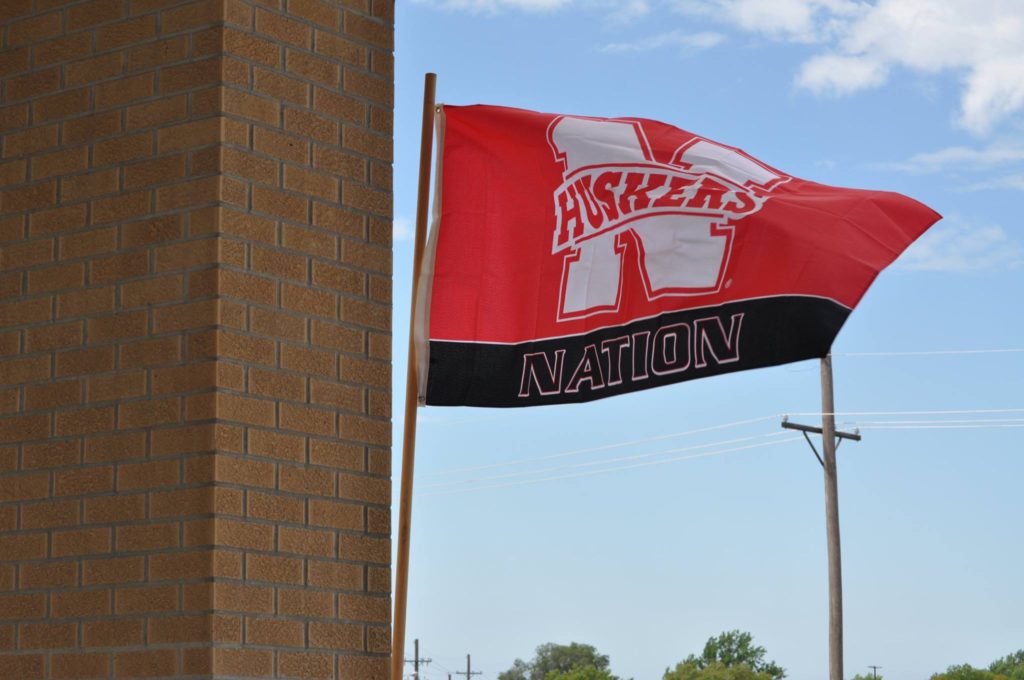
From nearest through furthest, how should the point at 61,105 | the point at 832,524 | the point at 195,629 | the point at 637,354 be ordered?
1. the point at 195,629
2. the point at 61,105
3. the point at 637,354
4. the point at 832,524

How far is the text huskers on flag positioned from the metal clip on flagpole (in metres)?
14.6

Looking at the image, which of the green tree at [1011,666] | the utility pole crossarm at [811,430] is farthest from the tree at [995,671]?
the utility pole crossarm at [811,430]

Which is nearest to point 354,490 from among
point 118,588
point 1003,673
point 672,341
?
point 118,588

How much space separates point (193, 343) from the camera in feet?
11.4

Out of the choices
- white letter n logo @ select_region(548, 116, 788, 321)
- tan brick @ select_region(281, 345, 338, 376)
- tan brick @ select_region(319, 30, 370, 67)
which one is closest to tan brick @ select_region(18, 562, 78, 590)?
tan brick @ select_region(281, 345, 338, 376)

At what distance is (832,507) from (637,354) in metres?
15.9

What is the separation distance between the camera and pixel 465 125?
5.23m

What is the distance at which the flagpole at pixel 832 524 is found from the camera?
18.9 metres

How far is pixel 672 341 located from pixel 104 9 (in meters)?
1.97

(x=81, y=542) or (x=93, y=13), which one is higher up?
(x=93, y=13)

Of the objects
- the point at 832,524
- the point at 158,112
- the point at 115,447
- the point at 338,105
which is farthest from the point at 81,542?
the point at 832,524

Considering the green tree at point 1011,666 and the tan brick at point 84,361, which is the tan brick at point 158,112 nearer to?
the tan brick at point 84,361

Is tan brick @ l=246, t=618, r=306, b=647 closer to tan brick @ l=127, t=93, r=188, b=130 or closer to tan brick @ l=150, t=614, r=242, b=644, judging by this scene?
tan brick @ l=150, t=614, r=242, b=644

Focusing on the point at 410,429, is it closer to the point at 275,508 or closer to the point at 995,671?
the point at 275,508
